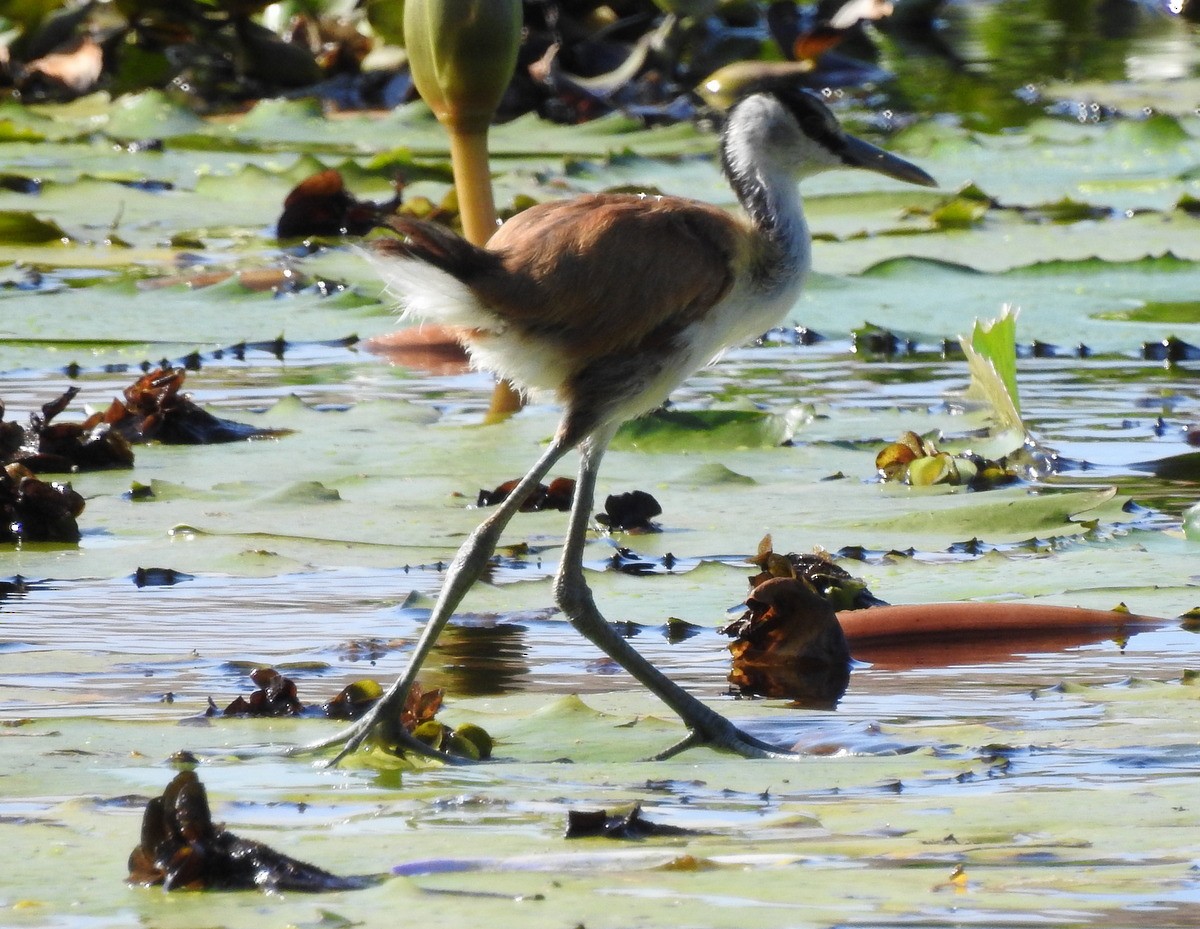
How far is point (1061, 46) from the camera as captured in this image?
16.3 metres

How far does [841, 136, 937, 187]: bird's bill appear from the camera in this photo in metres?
4.98

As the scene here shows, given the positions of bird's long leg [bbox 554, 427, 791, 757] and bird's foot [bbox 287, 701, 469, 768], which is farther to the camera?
bird's long leg [bbox 554, 427, 791, 757]

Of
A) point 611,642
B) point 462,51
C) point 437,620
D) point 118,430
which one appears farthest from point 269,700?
point 462,51

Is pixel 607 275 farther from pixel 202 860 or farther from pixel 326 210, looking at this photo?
pixel 326 210

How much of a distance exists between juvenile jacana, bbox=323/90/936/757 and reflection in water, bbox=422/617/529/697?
17cm

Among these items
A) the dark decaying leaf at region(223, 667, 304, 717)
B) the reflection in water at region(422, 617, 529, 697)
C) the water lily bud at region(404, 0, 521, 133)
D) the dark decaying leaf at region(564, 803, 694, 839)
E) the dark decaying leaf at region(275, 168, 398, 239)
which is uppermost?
the water lily bud at region(404, 0, 521, 133)

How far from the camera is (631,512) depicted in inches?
194

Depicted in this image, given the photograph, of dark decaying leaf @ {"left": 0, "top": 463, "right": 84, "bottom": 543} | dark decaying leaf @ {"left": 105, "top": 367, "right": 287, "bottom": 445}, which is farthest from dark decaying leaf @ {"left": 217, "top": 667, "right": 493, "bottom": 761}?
dark decaying leaf @ {"left": 105, "top": 367, "right": 287, "bottom": 445}

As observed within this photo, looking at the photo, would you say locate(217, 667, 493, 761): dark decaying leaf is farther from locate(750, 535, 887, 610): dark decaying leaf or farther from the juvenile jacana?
locate(750, 535, 887, 610): dark decaying leaf

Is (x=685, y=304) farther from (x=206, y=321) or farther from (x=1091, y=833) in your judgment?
(x=206, y=321)

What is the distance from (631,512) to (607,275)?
105 centimetres

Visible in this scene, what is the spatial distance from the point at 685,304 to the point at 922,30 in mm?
13745

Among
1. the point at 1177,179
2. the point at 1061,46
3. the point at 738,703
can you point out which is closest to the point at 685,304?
the point at 738,703

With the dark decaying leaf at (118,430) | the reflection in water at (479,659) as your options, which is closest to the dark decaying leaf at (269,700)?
the reflection in water at (479,659)
